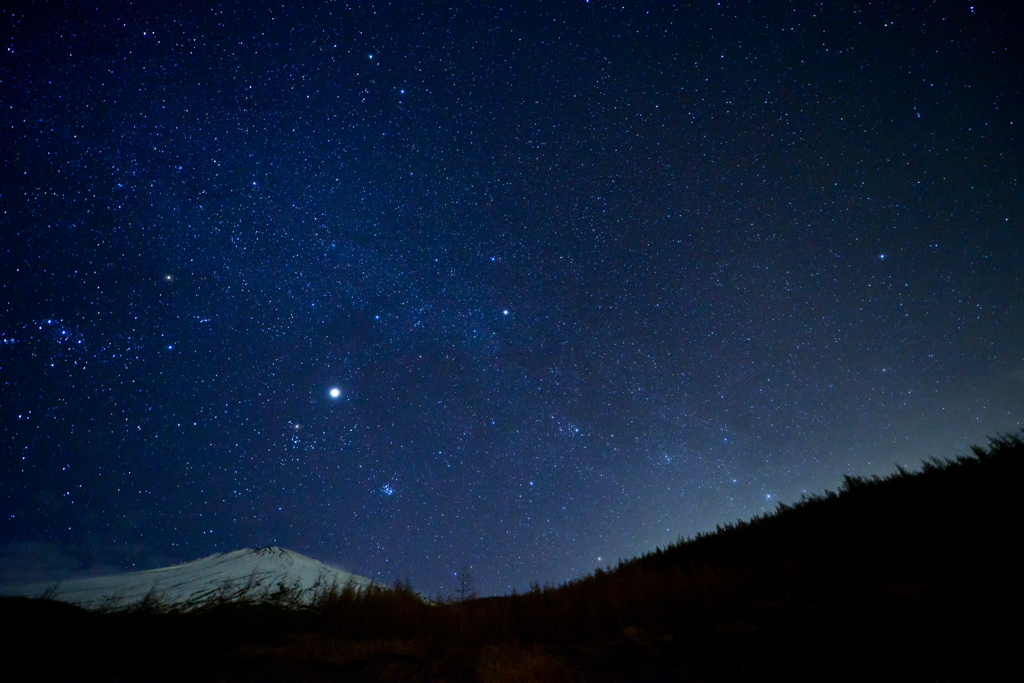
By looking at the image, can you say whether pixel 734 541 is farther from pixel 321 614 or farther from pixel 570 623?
pixel 321 614

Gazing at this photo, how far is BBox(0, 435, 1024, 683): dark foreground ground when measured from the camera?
5652mm

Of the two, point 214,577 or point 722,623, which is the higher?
point 214,577

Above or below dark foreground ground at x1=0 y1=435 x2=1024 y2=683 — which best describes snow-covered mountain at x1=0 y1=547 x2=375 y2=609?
above

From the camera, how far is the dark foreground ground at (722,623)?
5652mm

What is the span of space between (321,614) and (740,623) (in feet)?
42.5

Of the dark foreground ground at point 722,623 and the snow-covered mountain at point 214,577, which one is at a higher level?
the snow-covered mountain at point 214,577

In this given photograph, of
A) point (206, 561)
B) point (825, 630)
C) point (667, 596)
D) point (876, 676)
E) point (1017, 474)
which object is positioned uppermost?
point (206, 561)

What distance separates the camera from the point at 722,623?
25.7 feet

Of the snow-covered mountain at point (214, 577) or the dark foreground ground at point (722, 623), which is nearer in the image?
the dark foreground ground at point (722, 623)

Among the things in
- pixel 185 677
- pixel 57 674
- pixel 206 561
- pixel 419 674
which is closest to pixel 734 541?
pixel 419 674

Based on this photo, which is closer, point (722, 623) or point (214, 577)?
point (722, 623)

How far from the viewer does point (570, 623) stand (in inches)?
419

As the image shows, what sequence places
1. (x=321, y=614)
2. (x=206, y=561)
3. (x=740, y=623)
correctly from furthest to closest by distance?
1. (x=206, y=561)
2. (x=321, y=614)
3. (x=740, y=623)

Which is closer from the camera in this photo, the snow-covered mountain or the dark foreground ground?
the dark foreground ground
